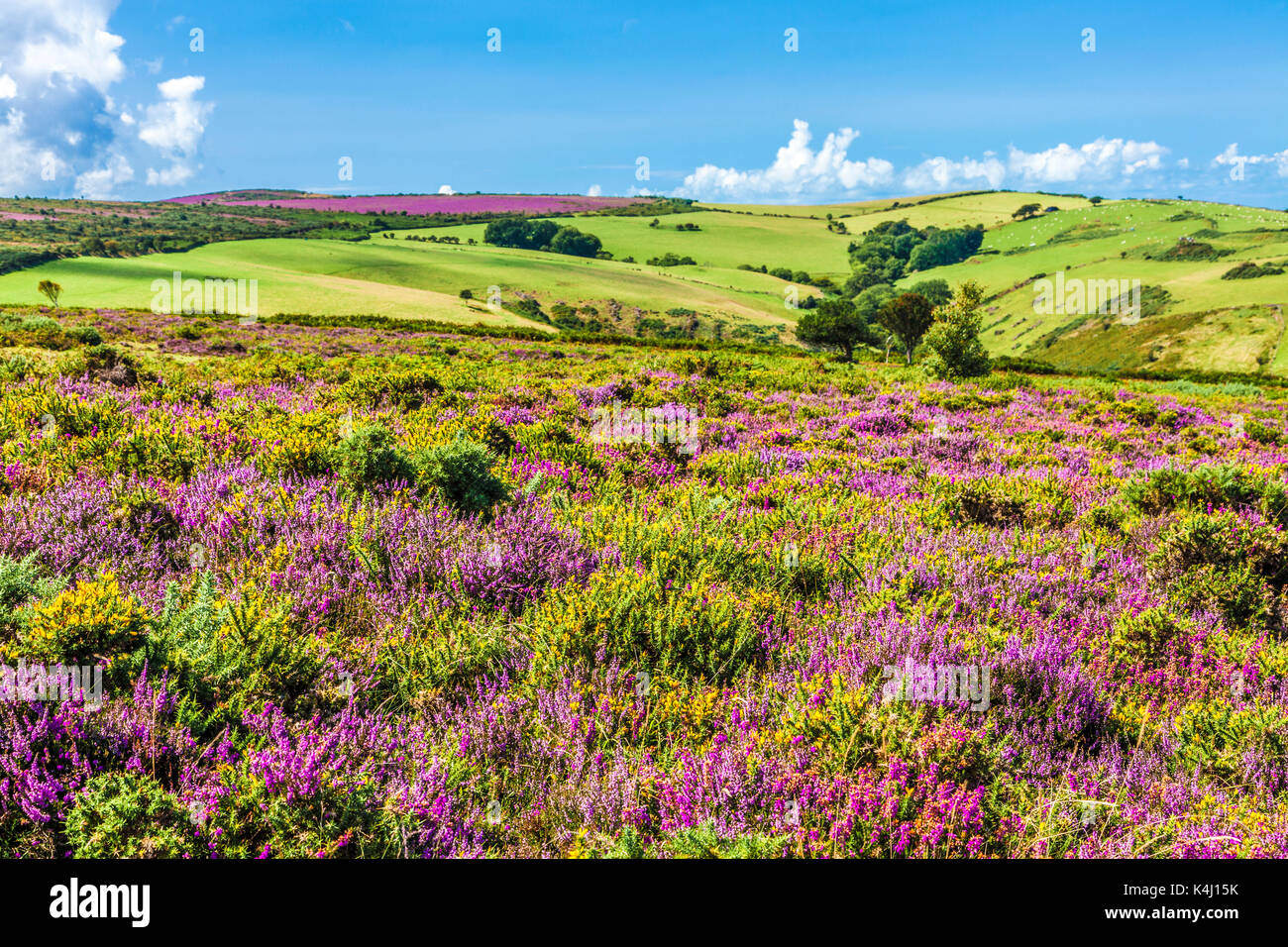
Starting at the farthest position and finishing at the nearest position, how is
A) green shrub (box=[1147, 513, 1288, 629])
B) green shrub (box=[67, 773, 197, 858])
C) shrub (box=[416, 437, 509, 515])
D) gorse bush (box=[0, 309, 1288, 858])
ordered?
shrub (box=[416, 437, 509, 515]), green shrub (box=[1147, 513, 1288, 629]), gorse bush (box=[0, 309, 1288, 858]), green shrub (box=[67, 773, 197, 858])

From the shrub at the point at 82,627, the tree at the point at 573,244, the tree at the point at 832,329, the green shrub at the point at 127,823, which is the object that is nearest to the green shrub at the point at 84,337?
the shrub at the point at 82,627

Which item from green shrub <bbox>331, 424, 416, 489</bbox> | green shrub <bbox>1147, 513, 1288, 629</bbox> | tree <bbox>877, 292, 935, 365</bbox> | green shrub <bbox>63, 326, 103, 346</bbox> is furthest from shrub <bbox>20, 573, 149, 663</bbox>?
tree <bbox>877, 292, 935, 365</bbox>

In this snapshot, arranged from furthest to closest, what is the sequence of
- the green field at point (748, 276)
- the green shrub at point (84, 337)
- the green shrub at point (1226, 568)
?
the green field at point (748, 276) → the green shrub at point (84, 337) → the green shrub at point (1226, 568)

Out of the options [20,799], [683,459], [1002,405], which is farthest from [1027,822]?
[1002,405]

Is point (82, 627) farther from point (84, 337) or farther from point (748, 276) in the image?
point (748, 276)

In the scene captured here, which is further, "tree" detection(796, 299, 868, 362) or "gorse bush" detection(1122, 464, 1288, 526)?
"tree" detection(796, 299, 868, 362)

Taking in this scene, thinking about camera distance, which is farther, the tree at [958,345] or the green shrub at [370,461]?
the tree at [958,345]

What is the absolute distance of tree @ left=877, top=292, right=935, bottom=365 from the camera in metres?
74.0

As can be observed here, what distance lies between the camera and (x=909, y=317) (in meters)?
74.4

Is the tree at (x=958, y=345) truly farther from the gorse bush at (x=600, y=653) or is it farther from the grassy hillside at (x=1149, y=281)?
the grassy hillside at (x=1149, y=281)

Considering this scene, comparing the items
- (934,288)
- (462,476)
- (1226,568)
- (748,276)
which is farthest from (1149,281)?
(462,476)

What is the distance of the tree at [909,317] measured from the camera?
243 feet

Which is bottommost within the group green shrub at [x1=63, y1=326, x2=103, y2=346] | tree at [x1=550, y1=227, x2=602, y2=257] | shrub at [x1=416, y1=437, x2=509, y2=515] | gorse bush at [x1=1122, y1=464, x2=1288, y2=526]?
gorse bush at [x1=1122, y1=464, x2=1288, y2=526]

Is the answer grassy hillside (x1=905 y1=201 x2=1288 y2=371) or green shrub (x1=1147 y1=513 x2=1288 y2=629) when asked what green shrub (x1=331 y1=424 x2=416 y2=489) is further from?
grassy hillside (x1=905 y1=201 x2=1288 y2=371)
